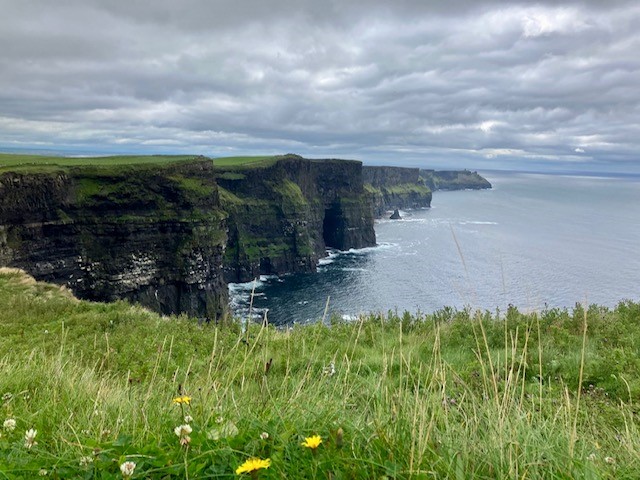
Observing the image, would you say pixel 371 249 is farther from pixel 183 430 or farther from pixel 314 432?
pixel 183 430

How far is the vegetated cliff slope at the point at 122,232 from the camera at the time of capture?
2251 inches

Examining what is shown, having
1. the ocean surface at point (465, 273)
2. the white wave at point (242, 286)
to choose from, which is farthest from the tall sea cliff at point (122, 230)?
the white wave at point (242, 286)

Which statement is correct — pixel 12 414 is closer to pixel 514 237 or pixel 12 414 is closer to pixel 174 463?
pixel 174 463

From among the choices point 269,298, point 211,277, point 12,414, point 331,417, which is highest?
point 331,417


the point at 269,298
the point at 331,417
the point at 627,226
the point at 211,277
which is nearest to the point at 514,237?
the point at 627,226

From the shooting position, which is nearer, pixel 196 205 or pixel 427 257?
pixel 196 205

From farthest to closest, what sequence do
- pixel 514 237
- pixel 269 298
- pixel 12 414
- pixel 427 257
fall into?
pixel 514 237 → pixel 427 257 → pixel 269 298 → pixel 12 414

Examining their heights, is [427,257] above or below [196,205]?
below

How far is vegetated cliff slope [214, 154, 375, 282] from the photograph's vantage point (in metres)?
113

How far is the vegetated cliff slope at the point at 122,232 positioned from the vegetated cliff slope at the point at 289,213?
33524 mm

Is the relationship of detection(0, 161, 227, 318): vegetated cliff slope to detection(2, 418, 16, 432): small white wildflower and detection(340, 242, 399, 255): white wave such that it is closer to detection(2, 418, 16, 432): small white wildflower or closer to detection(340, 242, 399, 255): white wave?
detection(340, 242, 399, 255): white wave

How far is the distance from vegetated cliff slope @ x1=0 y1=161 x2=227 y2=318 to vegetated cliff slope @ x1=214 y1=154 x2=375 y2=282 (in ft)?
110

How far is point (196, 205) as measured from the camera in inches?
Answer: 2913

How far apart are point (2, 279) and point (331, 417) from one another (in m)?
21.9
